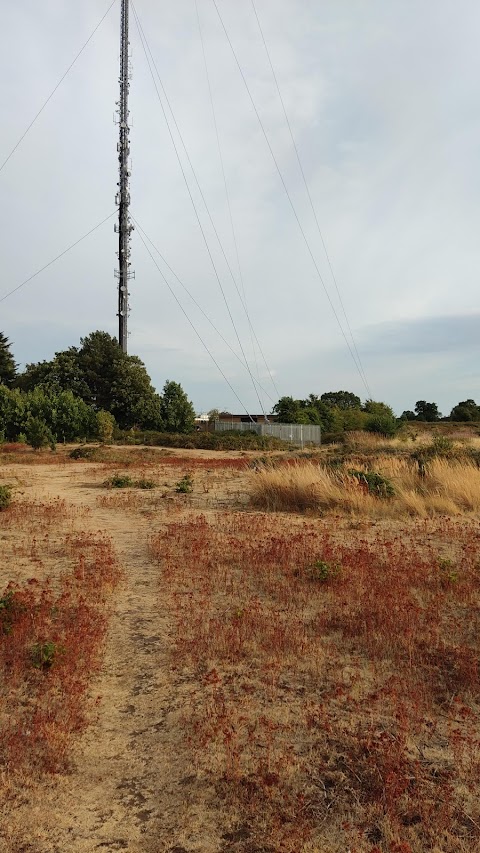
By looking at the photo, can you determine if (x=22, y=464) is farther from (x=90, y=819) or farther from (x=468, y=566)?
(x=90, y=819)

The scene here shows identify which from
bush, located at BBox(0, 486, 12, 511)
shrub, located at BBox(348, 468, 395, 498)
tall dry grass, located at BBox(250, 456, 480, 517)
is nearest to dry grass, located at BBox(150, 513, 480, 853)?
tall dry grass, located at BBox(250, 456, 480, 517)

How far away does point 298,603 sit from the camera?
6027 millimetres

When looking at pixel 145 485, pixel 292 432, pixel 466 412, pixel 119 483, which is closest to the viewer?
pixel 145 485

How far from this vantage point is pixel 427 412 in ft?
287

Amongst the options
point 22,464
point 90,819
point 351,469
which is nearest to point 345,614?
point 90,819

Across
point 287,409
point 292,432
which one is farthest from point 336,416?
point 292,432

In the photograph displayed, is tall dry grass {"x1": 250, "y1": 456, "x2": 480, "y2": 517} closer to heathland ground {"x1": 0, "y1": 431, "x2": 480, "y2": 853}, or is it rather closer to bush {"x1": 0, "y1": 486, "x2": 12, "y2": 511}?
heathland ground {"x1": 0, "y1": 431, "x2": 480, "y2": 853}

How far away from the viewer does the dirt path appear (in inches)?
106

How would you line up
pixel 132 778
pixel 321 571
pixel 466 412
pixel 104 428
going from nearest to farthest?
pixel 132 778 → pixel 321 571 → pixel 104 428 → pixel 466 412

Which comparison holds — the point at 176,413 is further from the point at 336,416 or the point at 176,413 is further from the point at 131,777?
the point at 131,777

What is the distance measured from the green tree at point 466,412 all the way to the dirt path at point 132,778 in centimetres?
7993

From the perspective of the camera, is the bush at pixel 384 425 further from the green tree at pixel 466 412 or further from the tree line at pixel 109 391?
the green tree at pixel 466 412

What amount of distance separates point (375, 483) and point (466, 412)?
72.8m

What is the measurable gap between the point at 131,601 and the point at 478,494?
814 cm
